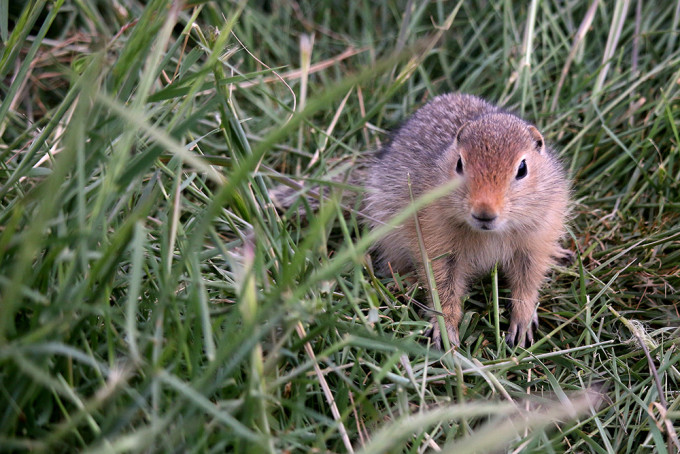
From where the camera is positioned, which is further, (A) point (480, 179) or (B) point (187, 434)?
(A) point (480, 179)

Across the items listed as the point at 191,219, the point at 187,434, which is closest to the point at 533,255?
the point at 191,219

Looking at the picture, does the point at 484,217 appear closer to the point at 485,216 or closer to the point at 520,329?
the point at 485,216

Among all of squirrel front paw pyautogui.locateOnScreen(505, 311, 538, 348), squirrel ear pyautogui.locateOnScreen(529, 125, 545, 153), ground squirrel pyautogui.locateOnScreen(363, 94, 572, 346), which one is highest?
squirrel ear pyautogui.locateOnScreen(529, 125, 545, 153)

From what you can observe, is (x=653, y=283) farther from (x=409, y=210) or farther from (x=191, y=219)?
(x=191, y=219)

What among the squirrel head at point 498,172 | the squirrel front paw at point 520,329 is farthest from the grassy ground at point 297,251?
the squirrel head at point 498,172

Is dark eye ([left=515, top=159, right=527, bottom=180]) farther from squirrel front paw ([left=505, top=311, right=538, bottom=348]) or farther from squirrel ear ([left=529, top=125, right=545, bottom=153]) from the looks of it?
squirrel front paw ([left=505, top=311, right=538, bottom=348])

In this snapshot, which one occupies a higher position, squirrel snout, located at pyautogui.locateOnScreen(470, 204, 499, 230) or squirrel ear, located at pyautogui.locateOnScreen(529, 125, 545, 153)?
squirrel ear, located at pyautogui.locateOnScreen(529, 125, 545, 153)

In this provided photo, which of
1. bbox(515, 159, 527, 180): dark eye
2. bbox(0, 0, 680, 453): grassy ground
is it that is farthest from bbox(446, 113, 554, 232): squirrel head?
bbox(0, 0, 680, 453): grassy ground

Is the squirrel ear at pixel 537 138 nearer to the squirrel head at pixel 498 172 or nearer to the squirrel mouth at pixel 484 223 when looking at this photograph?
the squirrel head at pixel 498 172
